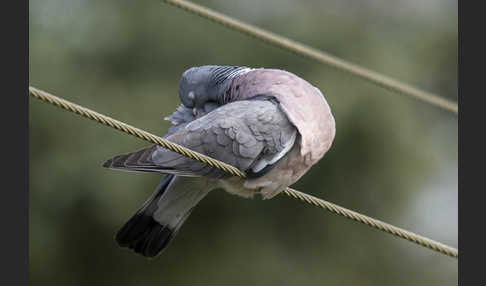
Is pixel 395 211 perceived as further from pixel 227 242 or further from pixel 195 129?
pixel 195 129

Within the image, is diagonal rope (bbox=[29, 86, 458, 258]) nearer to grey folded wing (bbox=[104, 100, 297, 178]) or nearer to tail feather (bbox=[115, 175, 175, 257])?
grey folded wing (bbox=[104, 100, 297, 178])

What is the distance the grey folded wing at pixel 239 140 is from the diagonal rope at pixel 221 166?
7 cm

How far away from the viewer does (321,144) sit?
8.60ft

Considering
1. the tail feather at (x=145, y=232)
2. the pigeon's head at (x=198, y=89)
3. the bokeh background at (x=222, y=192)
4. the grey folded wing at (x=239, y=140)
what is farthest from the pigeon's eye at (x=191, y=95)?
the bokeh background at (x=222, y=192)

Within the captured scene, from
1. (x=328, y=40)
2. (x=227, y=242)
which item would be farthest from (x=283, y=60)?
(x=227, y=242)

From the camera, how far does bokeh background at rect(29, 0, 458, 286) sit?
15.5 feet

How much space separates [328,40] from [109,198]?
1932mm

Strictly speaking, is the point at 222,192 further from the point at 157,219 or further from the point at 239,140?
the point at 239,140

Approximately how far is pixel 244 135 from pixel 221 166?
217 millimetres

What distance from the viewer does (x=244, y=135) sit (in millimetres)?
2525

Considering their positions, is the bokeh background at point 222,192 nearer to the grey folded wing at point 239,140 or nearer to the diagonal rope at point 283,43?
the diagonal rope at point 283,43

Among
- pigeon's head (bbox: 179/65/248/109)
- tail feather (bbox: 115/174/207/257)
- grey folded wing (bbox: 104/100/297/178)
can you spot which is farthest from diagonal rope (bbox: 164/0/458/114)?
tail feather (bbox: 115/174/207/257)

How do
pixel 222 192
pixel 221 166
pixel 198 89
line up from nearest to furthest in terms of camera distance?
1. pixel 221 166
2. pixel 198 89
3. pixel 222 192

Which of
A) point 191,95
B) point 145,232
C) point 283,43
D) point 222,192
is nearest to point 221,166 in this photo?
point 191,95
